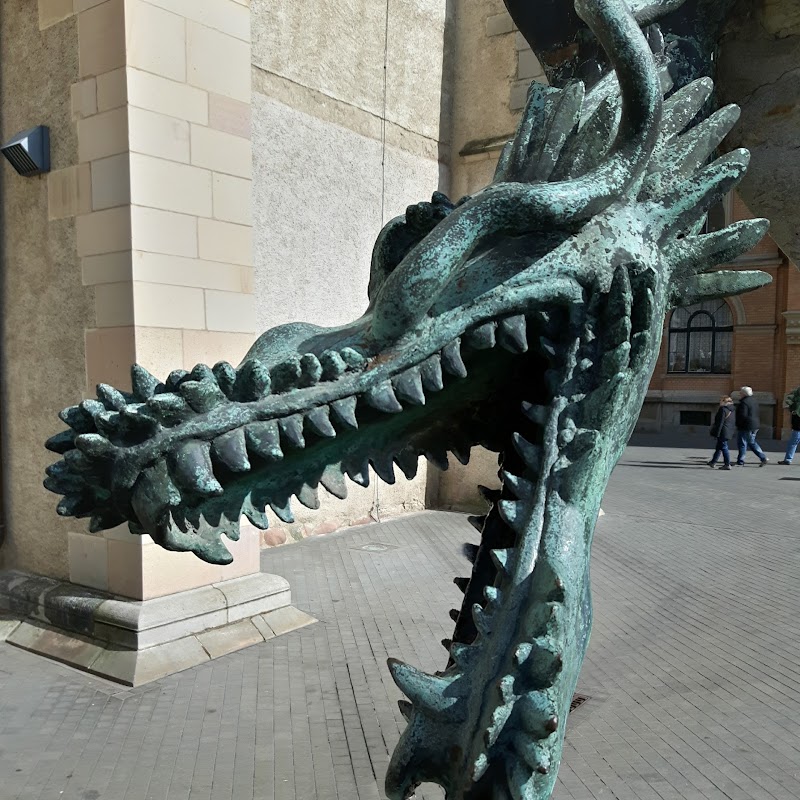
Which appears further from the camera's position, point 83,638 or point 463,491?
point 463,491

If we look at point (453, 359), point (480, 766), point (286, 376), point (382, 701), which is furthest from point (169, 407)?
point (382, 701)

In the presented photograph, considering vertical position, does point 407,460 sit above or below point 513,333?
below

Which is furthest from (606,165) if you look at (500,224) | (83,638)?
(83,638)

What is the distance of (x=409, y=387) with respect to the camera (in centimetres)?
107

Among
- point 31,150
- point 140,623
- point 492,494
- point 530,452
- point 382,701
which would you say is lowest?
point 382,701

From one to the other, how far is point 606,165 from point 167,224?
3.62 metres

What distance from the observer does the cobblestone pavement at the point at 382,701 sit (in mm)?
3109

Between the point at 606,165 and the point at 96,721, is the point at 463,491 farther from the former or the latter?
the point at 606,165

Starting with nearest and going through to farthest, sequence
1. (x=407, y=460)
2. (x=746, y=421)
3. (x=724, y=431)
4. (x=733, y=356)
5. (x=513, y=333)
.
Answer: (x=513, y=333) → (x=407, y=460) → (x=724, y=431) → (x=746, y=421) → (x=733, y=356)

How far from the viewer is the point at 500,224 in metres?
1.11

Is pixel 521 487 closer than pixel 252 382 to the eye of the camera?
No

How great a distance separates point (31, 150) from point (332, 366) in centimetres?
443

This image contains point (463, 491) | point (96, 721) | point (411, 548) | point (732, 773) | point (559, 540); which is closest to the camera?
point (559, 540)

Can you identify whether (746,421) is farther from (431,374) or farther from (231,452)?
(231,452)
